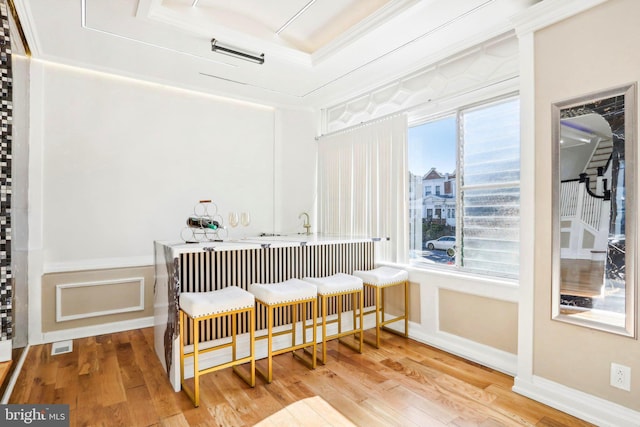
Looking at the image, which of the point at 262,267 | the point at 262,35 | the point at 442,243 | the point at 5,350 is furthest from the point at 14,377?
the point at 442,243

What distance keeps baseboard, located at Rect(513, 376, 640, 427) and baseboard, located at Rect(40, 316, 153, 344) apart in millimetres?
3647

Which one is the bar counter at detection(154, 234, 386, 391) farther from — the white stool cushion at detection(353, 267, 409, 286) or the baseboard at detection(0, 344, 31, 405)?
the baseboard at detection(0, 344, 31, 405)

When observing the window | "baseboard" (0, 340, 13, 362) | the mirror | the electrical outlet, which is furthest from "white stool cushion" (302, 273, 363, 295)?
"baseboard" (0, 340, 13, 362)

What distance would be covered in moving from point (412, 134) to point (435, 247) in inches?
49.1

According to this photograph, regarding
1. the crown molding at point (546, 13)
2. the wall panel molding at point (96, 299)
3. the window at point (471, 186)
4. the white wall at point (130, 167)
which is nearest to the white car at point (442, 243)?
the window at point (471, 186)

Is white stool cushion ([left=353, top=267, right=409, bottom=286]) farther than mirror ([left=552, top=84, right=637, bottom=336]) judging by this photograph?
Yes

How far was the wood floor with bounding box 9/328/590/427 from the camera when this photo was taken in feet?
7.18

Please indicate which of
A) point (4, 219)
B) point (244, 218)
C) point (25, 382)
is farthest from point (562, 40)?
point (25, 382)

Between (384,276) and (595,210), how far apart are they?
1745mm

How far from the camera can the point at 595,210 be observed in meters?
2.12

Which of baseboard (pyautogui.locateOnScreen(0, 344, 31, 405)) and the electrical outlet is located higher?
the electrical outlet

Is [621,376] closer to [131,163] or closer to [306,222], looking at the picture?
[306,222]

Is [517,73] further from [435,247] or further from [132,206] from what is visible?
[132,206]

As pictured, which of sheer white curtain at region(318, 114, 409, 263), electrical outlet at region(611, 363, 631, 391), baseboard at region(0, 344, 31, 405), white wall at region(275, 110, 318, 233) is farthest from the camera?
white wall at region(275, 110, 318, 233)
